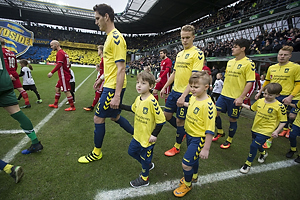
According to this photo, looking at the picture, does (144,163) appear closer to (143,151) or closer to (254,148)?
(143,151)

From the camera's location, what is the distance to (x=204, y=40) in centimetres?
2244

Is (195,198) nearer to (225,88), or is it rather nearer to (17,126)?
(225,88)

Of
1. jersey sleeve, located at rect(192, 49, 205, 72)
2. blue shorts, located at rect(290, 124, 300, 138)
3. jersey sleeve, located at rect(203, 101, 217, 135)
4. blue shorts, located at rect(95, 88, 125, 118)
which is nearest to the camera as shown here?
jersey sleeve, located at rect(203, 101, 217, 135)

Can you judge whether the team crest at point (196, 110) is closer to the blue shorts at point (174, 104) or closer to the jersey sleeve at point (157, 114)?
the jersey sleeve at point (157, 114)

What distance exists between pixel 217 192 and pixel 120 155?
162 cm

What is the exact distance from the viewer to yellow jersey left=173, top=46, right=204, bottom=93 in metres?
2.58

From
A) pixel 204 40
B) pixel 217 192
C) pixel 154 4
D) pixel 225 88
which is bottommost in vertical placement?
pixel 217 192

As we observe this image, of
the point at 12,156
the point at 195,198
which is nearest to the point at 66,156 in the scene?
the point at 12,156

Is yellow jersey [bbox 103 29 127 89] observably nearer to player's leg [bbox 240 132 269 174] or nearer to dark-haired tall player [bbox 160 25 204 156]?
dark-haired tall player [bbox 160 25 204 156]

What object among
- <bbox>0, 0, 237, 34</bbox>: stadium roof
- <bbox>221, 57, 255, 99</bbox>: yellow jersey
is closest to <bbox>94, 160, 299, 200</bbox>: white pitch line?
<bbox>221, 57, 255, 99</bbox>: yellow jersey

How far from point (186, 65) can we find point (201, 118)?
48.8 inches

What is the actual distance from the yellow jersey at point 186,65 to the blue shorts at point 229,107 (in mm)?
1115

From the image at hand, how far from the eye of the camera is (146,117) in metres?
1.90

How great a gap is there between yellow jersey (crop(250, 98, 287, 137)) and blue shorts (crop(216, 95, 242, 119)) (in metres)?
0.49
